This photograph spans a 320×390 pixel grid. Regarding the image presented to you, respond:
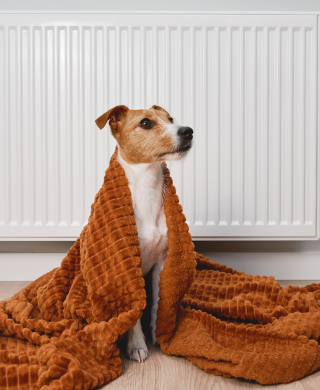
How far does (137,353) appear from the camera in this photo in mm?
828

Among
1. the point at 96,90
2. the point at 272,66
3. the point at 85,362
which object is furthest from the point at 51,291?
the point at 272,66

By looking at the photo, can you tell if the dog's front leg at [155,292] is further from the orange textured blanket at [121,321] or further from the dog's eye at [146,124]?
the dog's eye at [146,124]

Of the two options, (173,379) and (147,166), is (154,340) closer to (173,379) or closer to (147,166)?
(173,379)

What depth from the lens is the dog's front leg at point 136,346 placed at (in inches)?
32.5

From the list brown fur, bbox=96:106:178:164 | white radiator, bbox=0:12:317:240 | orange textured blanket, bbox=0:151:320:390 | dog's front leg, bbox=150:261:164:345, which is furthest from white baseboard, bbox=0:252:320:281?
brown fur, bbox=96:106:178:164

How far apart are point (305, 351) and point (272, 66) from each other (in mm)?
1105

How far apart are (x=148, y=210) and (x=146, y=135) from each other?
193mm

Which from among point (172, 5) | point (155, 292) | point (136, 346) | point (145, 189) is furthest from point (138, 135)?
point (172, 5)

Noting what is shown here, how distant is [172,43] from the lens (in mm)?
1398

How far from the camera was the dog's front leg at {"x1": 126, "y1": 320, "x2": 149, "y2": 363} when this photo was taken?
0.83 meters

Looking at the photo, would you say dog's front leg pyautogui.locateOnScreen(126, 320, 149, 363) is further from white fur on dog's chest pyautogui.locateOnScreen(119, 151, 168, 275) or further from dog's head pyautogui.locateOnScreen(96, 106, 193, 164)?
dog's head pyautogui.locateOnScreen(96, 106, 193, 164)

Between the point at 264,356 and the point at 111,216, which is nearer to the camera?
the point at 264,356

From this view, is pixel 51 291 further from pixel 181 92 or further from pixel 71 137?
pixel 181 92

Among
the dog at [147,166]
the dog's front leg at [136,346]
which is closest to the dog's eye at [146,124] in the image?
the dog at [147,166]
